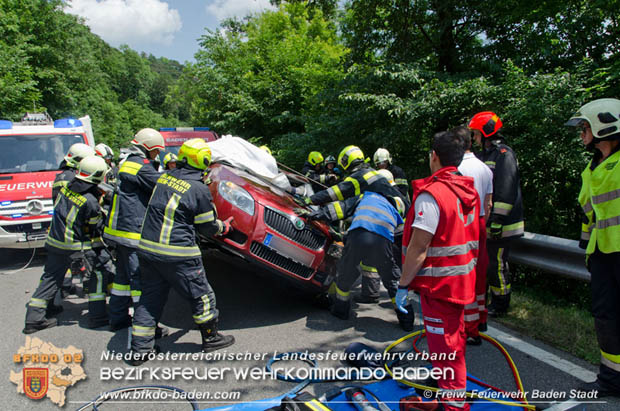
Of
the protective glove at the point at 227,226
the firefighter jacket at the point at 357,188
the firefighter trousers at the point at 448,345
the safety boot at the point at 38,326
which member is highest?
the firefighter jacket at the point at 357,188

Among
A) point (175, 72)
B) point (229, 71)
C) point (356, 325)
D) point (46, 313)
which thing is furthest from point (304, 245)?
point (175, 72)

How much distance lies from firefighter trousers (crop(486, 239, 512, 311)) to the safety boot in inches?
180

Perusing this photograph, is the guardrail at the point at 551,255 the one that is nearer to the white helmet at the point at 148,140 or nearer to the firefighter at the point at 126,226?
the firefighter at the point at 126,226

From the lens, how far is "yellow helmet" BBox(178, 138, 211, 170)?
137 inches

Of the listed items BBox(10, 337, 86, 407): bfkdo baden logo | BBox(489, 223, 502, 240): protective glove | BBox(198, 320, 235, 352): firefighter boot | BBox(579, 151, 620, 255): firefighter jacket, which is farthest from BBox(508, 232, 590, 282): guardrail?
BBox(10, 337, 86, 407): bfkdo baden logo

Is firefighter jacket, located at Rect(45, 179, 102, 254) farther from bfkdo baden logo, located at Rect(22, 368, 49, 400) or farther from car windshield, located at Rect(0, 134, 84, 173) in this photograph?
car windshield, located at Rect(0, 134, 84, 173)

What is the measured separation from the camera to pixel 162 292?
11.6 ft

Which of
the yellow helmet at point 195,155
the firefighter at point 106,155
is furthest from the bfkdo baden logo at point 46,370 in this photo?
the firefighter at point 106,155

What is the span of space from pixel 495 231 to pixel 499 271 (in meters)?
0.42

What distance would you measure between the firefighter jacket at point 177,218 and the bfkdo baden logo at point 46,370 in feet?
3.62

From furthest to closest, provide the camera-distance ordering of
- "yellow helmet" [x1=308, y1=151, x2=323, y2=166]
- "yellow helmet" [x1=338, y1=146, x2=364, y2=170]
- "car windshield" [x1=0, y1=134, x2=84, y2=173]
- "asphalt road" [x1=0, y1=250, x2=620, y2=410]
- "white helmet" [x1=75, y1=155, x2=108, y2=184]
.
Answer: "yellow helmet" [x1=308, y1=151, x2=323, y2=166] → "car windshield" [x1=0, y1=134, x2=84, y2=173] → "yellow helmet" [x1=338, y1=146, x2=364, y2=170] → "white helmet" [x1=75, y1=155, x2=108, y2=184] → "asphalt road" [x1=0, y1=250, x2=620, y2=410]

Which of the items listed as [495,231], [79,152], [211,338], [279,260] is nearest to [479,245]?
[495,231]

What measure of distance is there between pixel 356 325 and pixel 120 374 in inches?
86.1

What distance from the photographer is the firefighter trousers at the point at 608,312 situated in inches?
106
